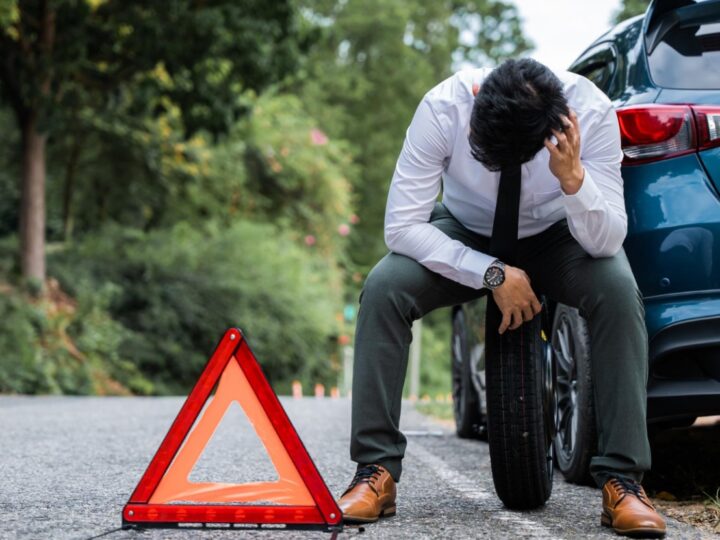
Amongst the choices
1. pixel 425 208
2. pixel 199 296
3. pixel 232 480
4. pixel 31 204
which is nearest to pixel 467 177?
pixel 425 208

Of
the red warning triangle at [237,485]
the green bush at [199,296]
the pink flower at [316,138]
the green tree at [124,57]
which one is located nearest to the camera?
the red warning triangle at [237,485]

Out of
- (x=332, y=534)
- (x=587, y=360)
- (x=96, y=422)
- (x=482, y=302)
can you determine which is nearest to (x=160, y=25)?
(x=96, y=422)

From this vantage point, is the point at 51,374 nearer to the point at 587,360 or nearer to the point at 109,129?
the point at 109,129

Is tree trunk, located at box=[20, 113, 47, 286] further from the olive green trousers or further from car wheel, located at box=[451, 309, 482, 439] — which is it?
the olive green trousers

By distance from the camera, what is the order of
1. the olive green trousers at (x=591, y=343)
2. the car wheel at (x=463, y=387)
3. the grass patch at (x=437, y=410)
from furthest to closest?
the grass patch at (x=437, y=410) → the car wheel at (x=463, y=387) → the olive green trousers at (x=591, y=343)

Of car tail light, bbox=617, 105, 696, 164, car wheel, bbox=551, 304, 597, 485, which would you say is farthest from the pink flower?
car tail light, bbox=617, 105, 696, 164

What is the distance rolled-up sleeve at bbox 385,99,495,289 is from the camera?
3713 millimetres

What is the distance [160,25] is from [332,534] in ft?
40.6

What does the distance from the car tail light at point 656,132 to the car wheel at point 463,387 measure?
2.46 meters

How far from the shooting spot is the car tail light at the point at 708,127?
155 inches

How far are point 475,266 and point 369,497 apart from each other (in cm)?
82

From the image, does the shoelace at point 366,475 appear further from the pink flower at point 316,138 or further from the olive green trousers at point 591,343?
the pink flower at point 316,138

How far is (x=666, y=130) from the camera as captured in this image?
3.96m

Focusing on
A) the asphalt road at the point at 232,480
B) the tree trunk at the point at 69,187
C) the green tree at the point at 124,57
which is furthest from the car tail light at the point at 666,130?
the tree trunk at the point at 69,187
